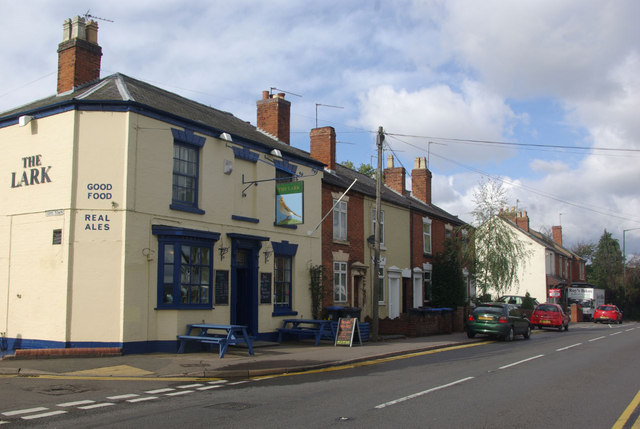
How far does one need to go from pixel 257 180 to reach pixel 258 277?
325 cm

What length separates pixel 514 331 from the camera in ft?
77.7

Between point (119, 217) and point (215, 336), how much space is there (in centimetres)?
433

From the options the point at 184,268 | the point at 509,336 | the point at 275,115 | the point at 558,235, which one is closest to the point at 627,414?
the point at 184,268

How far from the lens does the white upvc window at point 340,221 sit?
2381cm

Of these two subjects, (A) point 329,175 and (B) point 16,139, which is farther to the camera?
(A) point 329,175

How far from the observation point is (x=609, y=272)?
7019 centimetres

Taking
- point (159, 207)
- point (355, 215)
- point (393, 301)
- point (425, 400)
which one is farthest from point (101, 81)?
point (393, 301)

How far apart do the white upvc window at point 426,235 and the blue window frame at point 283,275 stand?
503 inches

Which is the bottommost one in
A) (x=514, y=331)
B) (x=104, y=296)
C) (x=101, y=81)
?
(x=514, y=331)

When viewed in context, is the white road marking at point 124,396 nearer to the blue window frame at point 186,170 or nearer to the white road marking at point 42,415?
the white road marking at point 42,415

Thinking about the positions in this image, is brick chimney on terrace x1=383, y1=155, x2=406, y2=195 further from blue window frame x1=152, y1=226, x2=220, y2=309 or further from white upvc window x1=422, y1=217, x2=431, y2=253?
blue window frame x1=152, y1=226, x2=220, y2=309

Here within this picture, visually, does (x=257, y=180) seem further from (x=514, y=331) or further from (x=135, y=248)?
(x=514, y=331)

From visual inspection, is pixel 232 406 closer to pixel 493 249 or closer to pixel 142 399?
pixel 142 399

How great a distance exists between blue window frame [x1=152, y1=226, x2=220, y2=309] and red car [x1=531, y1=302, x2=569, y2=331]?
22.3 meters
